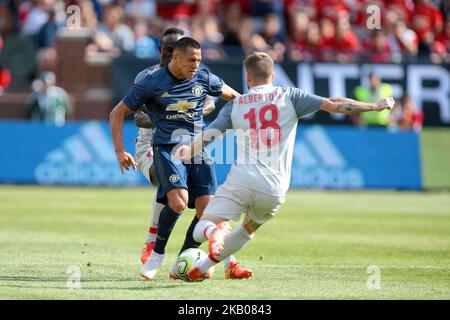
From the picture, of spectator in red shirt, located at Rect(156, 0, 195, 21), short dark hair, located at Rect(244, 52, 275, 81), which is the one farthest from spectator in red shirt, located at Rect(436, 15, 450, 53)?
short dark hair, located at Rect(244, 52, 275, 81)

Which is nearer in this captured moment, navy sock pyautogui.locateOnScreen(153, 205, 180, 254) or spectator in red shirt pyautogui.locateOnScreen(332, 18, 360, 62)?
navy sock pyautogui.locateOnScreen(153, 205, 180, 254)

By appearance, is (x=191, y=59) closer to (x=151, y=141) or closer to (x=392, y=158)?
(x=151, y=141)

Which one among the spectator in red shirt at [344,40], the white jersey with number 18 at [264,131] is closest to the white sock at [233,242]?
the white jersey with number 18 at [264,131]

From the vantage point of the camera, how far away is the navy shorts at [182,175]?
9750 millimetres

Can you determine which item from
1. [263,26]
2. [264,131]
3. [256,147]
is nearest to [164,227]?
[256,147]

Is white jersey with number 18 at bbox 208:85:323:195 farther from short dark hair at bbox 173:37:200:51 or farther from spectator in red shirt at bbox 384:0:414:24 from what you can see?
spectator in red shirt at bbox 384:0:414:24

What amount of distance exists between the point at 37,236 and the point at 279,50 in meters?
13.6

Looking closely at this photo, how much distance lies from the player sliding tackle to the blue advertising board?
14.4m

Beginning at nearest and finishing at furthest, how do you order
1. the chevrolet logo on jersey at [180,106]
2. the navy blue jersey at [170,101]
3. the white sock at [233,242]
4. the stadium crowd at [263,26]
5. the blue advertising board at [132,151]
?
the white sock at [233,242], the navy blue jersey at [170,101], the chevrolet logo on jersey at [180,106], the blue advertising board at [132,151], the stadium crowd at [263,26]

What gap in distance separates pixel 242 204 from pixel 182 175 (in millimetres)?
1101

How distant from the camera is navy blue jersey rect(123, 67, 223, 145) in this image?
31.8ft

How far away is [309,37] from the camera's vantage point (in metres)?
27.0

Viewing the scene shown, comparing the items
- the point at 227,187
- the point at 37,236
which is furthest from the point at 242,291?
the point at 37,236

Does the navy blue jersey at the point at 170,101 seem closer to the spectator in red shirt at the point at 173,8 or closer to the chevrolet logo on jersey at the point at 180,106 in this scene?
the chevrolet logo on jersey at the point at 180,106
